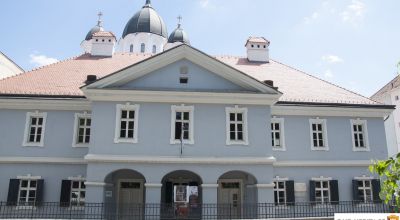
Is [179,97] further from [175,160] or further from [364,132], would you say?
[364,132]

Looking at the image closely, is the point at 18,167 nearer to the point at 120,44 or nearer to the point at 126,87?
the point at 126,87

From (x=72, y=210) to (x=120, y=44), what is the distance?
28553mm

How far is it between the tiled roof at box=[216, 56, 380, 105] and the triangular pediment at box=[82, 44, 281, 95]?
3.14 metres

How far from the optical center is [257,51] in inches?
952

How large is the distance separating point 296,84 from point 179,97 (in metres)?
8.10

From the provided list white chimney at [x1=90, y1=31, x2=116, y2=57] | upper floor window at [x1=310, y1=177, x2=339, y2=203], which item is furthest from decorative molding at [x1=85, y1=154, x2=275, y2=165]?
white chimney at [x1=90, y1=31, x2=116, y2=57]

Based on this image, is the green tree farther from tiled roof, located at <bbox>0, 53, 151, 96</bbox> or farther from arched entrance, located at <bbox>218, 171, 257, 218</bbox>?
tiled roof, located at <bbox>0, 53, 151, 96</bbox>

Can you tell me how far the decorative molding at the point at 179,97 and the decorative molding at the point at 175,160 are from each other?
2658mm

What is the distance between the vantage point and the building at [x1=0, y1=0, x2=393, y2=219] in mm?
16156

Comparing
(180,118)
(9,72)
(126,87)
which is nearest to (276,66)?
(180,118)

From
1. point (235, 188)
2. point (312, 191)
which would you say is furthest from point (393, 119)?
point (235, 188)

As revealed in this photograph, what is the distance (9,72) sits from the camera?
26.0 meters

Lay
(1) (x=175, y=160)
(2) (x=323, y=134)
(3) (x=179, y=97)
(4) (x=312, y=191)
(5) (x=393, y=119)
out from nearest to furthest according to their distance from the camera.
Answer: (1) (x=175, y=160) → (3) (x=179, y=97) → (4) (x=312, y=191) → (2) (x=323, y=134) → (5) (x=393, y=119)

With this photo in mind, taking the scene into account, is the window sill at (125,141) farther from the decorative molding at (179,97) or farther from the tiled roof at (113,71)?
the tiled roof at (113,71)
